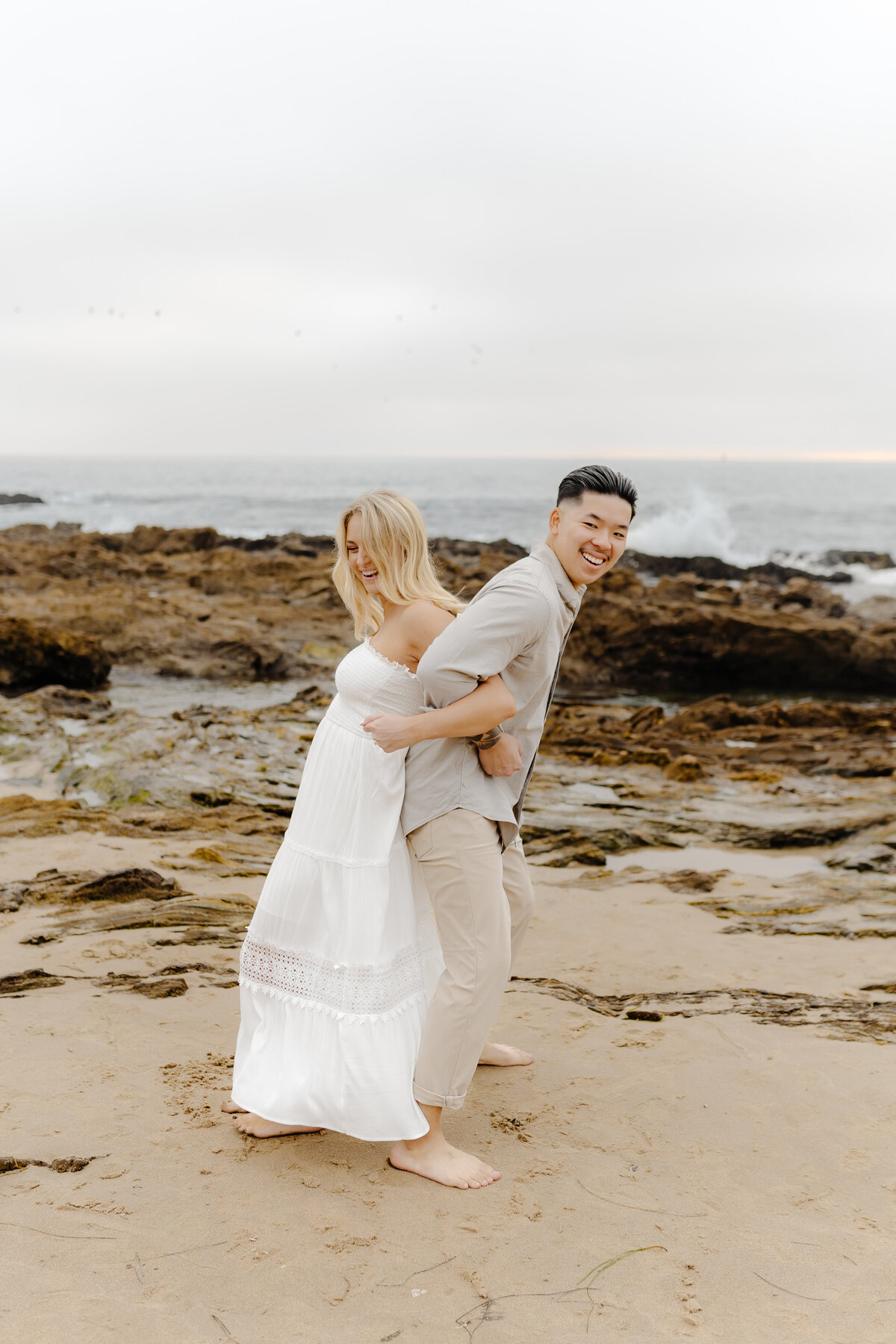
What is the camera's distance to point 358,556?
3010mm

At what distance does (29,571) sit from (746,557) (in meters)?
23.7

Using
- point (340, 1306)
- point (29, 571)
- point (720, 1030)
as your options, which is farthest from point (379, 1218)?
point (29, 571)

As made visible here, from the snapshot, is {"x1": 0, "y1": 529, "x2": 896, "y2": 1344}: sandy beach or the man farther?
the man

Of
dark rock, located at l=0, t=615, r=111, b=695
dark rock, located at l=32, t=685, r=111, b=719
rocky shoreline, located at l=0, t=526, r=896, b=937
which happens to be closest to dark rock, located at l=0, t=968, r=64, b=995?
rocky shoreline, located at l=0, t=526, r=896, b=937

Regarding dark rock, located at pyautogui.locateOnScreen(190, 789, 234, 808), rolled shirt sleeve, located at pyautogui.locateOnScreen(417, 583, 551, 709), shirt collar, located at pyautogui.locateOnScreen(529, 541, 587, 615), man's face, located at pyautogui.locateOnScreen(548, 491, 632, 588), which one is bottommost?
dark rock, located at pyautogui.locateOnScreen(190, 789, 234, 808)

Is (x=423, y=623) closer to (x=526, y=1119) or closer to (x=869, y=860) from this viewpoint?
(x=526, y=1119)

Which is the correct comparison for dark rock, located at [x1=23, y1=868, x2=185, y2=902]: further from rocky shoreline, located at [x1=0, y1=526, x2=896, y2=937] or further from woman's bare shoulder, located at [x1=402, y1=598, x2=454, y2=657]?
woman's bare shoulder, located at [x1=402, y1=598, x2=454, y2=657]

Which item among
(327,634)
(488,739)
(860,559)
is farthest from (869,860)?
(860,559)

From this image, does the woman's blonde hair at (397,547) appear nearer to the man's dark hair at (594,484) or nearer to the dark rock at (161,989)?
the man's dark hair at (594,484)

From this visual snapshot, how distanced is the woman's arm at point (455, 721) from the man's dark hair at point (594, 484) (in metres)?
0.62

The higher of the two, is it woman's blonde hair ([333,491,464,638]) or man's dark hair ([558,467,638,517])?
man's dark hair ([558,467,638,517])

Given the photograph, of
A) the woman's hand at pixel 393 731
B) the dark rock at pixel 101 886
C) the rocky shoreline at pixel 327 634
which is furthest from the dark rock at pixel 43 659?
the woman's hand at pixel 393 731

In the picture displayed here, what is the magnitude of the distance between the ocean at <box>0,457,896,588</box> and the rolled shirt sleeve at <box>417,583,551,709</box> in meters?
25.8

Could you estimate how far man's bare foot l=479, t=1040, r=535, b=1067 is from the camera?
3631mm
